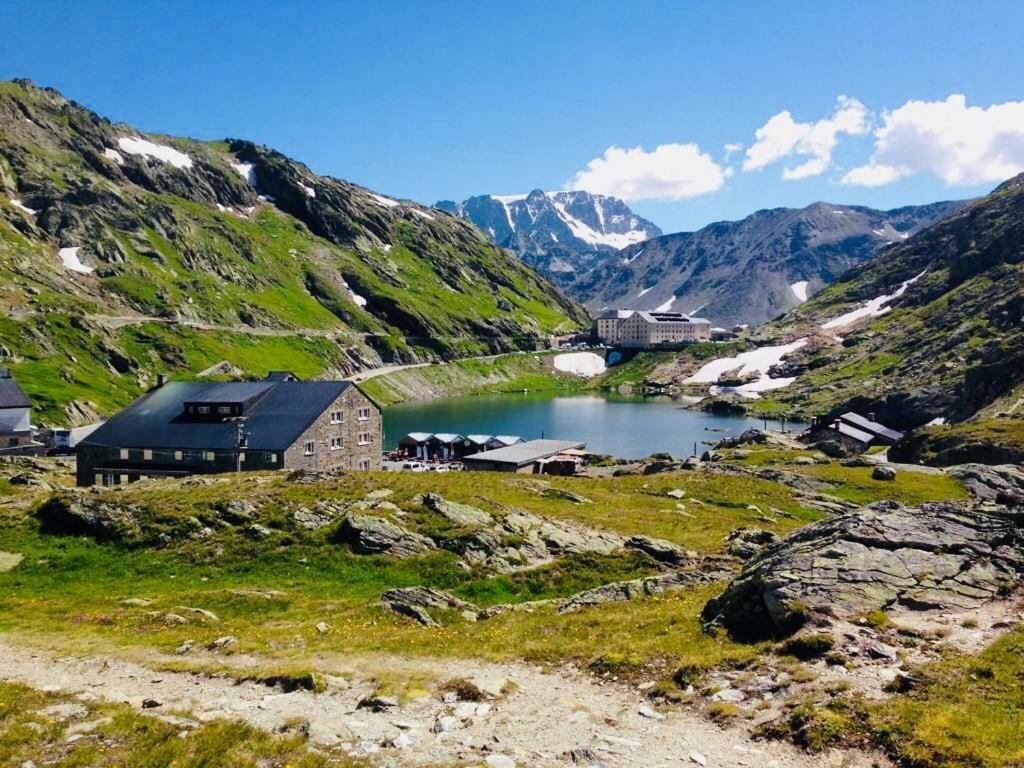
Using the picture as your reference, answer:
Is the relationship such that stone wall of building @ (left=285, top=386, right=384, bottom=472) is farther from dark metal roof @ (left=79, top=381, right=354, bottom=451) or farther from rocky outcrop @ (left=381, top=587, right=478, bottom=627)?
rocky outcrop @ (left=381, top=587, right=478, bottom=627)

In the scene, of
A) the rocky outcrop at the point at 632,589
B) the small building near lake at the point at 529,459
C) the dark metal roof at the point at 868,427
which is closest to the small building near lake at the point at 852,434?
the dark metal roof at the point at 868,427

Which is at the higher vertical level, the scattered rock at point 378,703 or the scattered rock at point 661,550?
the scattered rock at point 378,703

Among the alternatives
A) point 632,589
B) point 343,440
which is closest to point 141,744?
point 632,589

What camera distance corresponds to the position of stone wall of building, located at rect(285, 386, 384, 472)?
64.0m

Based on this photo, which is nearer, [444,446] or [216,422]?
[216,422]

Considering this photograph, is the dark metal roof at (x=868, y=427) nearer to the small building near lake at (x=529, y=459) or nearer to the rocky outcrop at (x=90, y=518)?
the small building near lake at (x=529, y=459)

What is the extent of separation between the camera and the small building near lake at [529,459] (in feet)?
274

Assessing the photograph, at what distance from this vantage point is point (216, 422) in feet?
217

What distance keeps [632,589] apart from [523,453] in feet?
197

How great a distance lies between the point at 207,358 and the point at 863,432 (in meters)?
163

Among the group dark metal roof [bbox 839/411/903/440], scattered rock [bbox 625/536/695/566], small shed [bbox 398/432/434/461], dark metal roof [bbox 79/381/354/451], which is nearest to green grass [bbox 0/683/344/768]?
scattered rock [bbox 625/536/695/566]

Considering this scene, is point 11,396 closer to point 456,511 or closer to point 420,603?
point 456,511

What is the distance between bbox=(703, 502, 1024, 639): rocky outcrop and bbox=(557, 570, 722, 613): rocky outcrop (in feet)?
15.7

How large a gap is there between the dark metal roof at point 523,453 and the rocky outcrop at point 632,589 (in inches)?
2097
